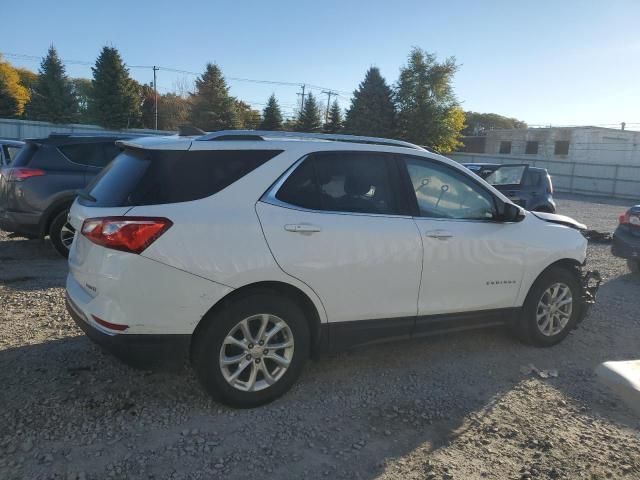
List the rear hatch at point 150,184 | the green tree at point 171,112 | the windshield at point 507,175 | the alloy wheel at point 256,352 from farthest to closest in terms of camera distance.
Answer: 1. the green tree at point 171,112
2. the windshield at point 507,175
3. the alloy wheel at point 256,352
4. the rear hatch at point 150,184

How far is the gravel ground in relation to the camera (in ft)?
9.54

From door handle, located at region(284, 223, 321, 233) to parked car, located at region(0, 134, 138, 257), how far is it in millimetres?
5069

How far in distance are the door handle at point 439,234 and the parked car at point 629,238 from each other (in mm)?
5112

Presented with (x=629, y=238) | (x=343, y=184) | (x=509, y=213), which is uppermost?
(x=343, y=184)

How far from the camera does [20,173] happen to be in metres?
7.13

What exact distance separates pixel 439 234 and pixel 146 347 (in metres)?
2.22

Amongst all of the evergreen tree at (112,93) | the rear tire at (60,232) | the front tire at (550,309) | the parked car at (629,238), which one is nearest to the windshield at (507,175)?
the parked car at (629,238)

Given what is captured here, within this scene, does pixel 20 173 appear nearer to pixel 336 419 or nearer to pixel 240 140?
pixel 240 140

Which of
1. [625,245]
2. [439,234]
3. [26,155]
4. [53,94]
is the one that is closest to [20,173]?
[26,155]

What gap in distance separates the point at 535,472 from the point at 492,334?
7.39 ft

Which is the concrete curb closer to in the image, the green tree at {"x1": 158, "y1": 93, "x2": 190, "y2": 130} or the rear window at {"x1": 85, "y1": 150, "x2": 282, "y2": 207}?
the rear window at {"x1": 85, "y1": 150, "x2": 282, "y2": 207}

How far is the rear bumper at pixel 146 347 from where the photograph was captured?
3.10 meters

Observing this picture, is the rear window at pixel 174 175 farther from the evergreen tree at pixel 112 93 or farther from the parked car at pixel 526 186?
the evergreen tree at pixel 112 93

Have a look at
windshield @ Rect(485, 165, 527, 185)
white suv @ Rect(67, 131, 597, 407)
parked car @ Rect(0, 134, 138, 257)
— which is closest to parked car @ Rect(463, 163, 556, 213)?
windshield @ Rect(485, 165, 527, 185)
